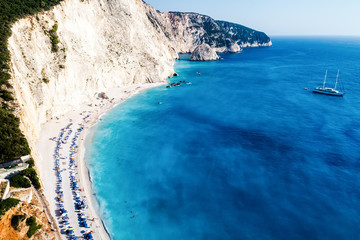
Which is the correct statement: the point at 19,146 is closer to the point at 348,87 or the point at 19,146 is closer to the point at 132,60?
the point at 132,60

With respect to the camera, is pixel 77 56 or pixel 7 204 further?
pixel 77 56

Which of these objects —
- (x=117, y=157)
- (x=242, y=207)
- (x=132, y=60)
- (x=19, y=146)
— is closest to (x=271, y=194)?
(x=242, y=207)

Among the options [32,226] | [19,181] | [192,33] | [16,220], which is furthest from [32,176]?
[192,33]

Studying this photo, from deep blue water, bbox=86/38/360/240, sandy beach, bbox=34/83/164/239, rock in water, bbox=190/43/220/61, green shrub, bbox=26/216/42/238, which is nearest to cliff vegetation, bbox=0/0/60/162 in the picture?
sandy beach, bbox=34/83/164/239

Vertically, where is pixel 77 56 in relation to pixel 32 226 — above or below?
above

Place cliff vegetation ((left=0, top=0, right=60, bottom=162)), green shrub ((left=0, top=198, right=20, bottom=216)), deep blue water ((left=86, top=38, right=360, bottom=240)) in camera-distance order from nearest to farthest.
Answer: green shrub ((left=0, top=198, right=20, bottom=216)), deep blue water ((left=86, top=38, right=360, bottom=240)), cliff vegetation ((left=0, top=0, right=60, bottom=162))

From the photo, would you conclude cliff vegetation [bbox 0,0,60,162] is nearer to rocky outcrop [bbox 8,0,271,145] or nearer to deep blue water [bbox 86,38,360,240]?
rocky outcrop [bbox 8,0,271,145]

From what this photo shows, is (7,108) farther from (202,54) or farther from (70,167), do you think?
(202,54)
